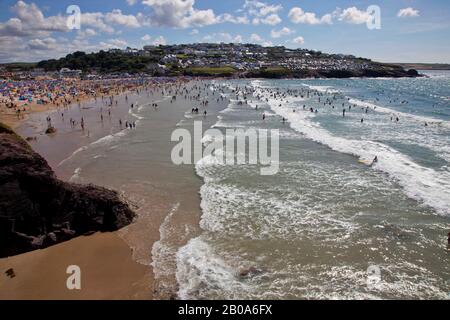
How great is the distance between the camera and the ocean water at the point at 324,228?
12.5m

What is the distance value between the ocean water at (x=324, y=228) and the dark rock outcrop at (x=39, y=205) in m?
4.32

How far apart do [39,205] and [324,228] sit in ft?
38.3

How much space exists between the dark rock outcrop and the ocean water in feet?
14.2

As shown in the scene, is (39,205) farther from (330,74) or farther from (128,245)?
(330,74)

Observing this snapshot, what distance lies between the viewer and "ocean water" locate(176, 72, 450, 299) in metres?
12.5

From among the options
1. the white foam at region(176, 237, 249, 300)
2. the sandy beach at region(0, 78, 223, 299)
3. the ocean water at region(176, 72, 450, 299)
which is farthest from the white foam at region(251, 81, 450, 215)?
the sandy beach at region(0, 78, 223, 299)

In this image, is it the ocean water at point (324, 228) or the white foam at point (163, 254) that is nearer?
the ocean water at point (324, 228)

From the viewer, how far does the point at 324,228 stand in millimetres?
16500

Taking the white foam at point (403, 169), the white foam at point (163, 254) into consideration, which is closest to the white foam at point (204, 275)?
the white foam at point (163, 254)

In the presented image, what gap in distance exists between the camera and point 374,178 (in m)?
23.5

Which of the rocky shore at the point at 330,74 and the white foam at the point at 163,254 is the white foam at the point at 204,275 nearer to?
the white foam at the point at 163,254
